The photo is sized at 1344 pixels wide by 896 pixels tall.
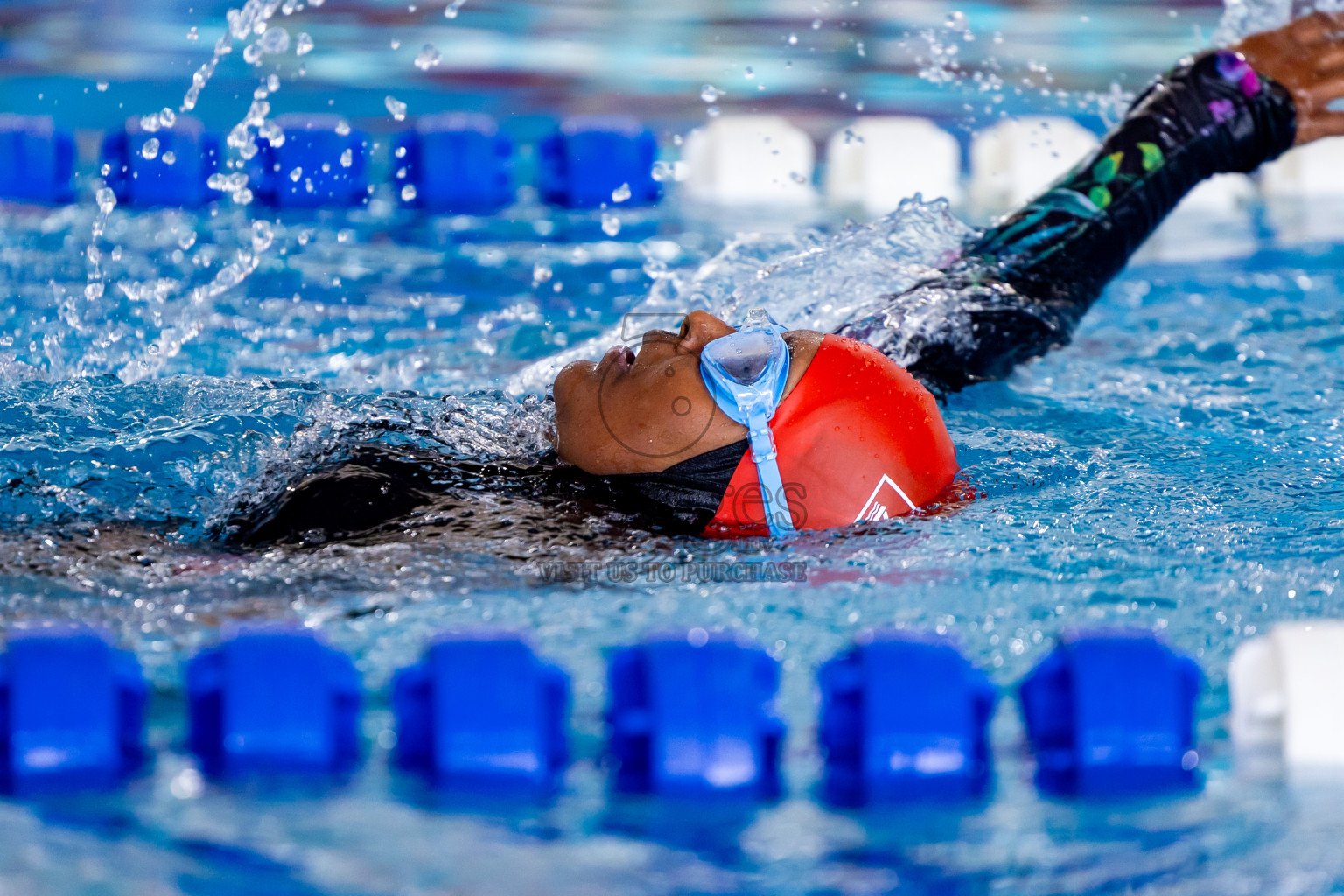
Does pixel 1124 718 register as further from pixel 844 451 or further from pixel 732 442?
pixel 732 442

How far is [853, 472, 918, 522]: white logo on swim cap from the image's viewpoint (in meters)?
2.05

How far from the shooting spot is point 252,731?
61.0 inches

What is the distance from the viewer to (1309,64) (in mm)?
2980

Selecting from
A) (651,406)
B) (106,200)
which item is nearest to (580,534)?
(651,406)

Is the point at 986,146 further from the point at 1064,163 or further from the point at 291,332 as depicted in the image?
the point at 291,332

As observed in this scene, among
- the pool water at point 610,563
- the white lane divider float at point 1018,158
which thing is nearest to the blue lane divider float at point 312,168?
the pool water at point 610,563

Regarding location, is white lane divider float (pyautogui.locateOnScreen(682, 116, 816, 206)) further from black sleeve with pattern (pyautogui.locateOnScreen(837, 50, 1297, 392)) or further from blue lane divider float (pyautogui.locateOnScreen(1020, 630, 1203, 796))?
blue lane divider float (pyautogui.locateOnScreen(1020, 630, 1203, 796))

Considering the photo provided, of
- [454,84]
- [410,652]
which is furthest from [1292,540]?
[454,84]

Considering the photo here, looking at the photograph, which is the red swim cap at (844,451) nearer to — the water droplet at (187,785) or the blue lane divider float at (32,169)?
the water droplet at (187,785)

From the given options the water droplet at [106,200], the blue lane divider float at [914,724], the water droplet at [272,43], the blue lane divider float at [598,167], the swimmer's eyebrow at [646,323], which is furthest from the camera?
the water droplet at [272,43]

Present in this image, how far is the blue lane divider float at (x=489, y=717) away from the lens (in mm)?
1543

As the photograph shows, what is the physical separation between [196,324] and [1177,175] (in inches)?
91.2

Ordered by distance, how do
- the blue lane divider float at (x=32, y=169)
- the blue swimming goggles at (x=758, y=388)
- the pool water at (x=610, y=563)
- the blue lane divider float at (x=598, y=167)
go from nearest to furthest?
the pool water at (x=610, y=563), the blue swimming goggles at (x=758, y=388), the blue lane divider float at (x=32, y=169), the blue lane divider float at (x=598, y=167)

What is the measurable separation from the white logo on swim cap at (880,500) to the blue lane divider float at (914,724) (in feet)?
1.57
